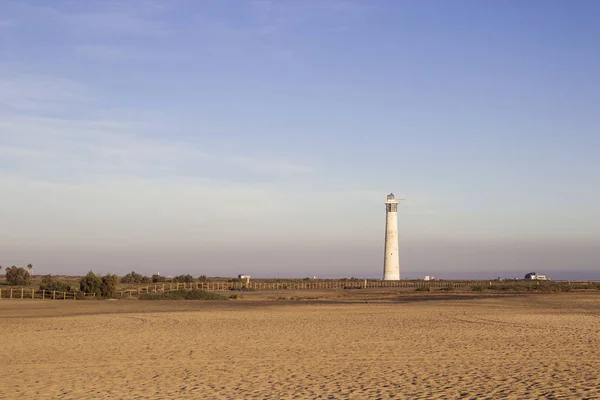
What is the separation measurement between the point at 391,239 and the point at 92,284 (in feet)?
115

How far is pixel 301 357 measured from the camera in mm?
16766

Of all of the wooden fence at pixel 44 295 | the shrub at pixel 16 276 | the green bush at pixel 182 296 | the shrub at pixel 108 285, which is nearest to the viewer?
the wooden fence at pixel 44 295

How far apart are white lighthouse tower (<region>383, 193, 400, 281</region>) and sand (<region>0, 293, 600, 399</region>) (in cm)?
4537

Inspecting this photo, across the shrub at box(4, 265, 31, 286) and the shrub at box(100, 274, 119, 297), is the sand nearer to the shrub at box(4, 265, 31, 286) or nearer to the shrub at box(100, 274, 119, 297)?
the shrub at box(100, 274, 119, 297)

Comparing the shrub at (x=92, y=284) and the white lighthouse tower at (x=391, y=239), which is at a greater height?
the white lighthouse tower at (x=391, y=239)

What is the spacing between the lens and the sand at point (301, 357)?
12531 mm

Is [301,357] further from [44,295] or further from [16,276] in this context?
[16,276]

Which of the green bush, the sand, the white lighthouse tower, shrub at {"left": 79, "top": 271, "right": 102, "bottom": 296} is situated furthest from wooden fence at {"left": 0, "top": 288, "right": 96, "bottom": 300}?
the white lighthouse tower

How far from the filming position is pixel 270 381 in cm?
1355

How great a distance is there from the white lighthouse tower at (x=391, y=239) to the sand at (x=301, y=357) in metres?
45.4

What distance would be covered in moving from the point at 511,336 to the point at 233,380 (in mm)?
10572

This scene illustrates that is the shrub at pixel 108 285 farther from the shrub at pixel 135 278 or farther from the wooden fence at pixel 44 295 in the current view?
the shrub at pixel 135 278


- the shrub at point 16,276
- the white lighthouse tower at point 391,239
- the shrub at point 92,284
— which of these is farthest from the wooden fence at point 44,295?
the white lighthouse tower at point 391,239

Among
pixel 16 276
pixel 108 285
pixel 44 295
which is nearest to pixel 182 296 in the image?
pixel 108 285
